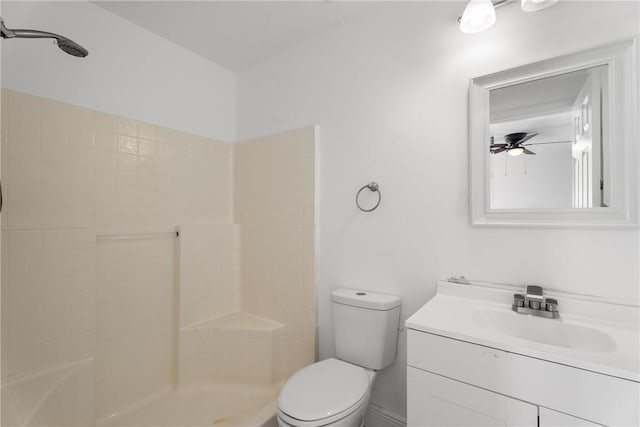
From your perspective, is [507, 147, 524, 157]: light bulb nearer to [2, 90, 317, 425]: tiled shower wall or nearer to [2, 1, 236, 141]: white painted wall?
[2, 90, 317, 425]: tiled shower wall

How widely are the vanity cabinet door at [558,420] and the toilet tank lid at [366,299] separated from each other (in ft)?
2.45

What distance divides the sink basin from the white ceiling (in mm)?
1717

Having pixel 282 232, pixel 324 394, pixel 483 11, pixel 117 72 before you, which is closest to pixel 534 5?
pixel 483 11

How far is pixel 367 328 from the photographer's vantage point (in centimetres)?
156

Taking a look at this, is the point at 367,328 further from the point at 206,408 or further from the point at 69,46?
the point at 69,46

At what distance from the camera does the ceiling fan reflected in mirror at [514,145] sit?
1291mm

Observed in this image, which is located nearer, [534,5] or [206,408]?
[534,5]

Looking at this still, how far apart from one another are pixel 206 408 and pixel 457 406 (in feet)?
4.99

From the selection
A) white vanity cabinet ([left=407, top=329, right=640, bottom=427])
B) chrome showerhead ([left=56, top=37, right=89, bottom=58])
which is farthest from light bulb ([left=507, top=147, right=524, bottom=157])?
chrome showerhead ([left=56, top=37, right=89, bottom=58])

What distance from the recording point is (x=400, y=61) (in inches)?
64.1

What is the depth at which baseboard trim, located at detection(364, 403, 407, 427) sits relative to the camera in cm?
160

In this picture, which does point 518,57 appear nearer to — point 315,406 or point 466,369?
point 466,369

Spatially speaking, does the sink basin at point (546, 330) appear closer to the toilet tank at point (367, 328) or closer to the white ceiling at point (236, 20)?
the toilet tank at point (367, 328)

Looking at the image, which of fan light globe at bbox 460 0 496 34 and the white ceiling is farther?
the white ceiling
